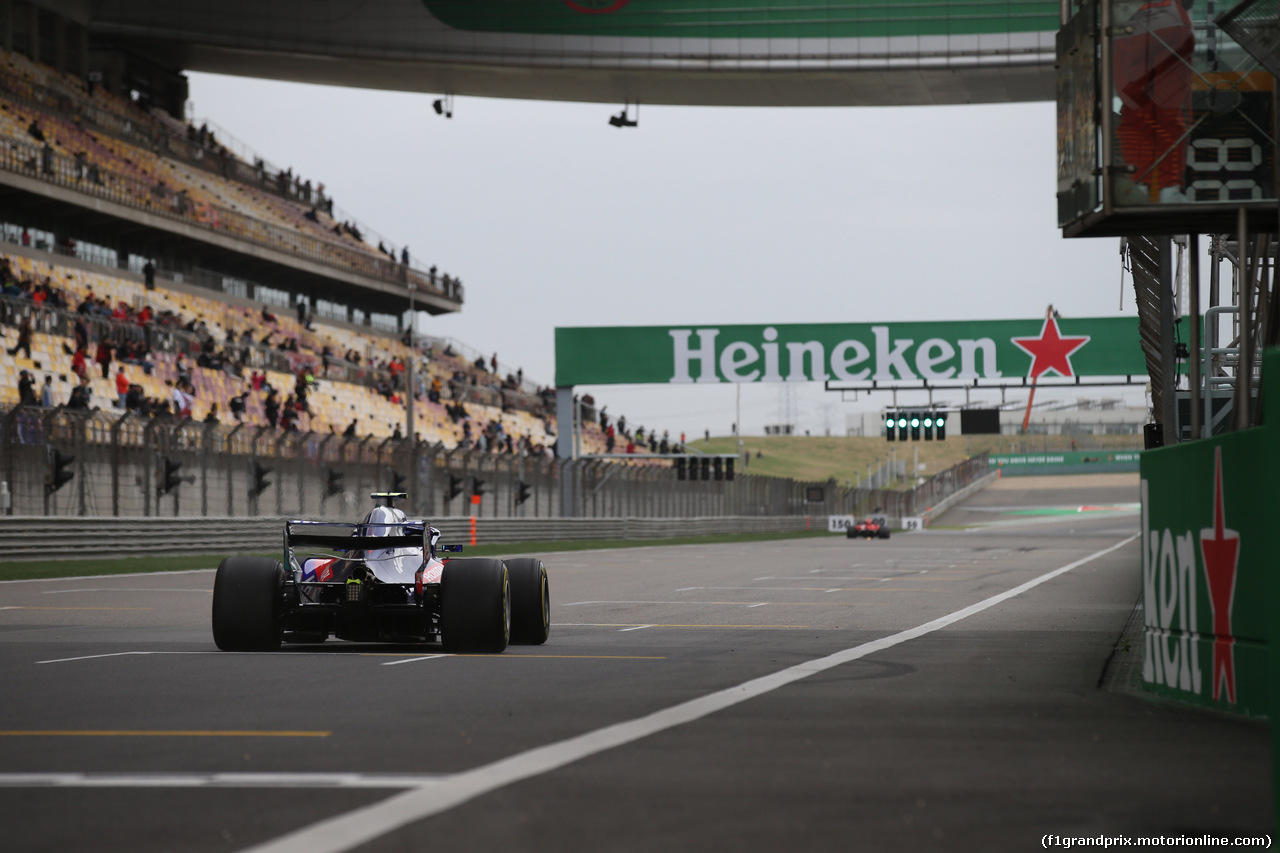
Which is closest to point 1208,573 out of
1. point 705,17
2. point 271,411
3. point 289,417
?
point 271,411

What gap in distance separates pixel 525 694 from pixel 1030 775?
3652mm

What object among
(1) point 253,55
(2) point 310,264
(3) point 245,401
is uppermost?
(1) point 253,55

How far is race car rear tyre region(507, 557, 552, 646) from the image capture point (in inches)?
510

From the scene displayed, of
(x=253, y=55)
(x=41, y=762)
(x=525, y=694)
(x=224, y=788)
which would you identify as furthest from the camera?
(x=253, y=55)

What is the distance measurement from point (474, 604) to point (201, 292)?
148 ft

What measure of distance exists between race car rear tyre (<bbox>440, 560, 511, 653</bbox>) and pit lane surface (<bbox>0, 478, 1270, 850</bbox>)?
23 cm

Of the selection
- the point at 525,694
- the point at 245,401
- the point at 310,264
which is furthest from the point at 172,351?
the point at 525,694

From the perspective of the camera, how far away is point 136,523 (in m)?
28.5

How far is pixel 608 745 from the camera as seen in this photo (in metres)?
7.07

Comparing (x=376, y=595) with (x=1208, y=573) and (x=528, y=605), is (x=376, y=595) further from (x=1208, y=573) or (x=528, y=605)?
(x=1208, y=573)

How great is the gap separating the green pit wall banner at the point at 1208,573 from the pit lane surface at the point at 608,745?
286mm

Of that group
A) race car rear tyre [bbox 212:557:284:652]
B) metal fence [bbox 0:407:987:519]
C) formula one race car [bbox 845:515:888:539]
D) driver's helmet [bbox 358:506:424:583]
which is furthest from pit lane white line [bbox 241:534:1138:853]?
formula one race car [bbox 845:515:888:539]

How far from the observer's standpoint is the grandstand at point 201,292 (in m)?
38.2

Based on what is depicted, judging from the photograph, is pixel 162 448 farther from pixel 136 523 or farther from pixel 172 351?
pixel 172 351
